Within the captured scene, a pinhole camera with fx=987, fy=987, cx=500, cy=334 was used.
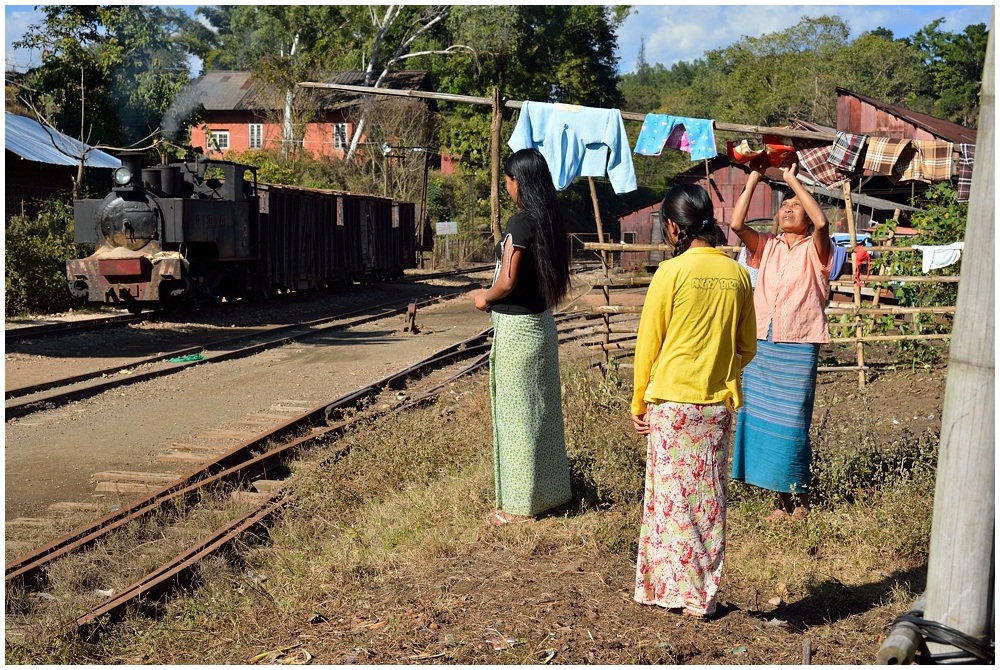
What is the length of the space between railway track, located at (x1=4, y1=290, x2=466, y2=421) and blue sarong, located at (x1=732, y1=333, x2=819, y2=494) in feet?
24.4

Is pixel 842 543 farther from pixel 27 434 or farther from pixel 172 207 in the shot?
pixel 172 207

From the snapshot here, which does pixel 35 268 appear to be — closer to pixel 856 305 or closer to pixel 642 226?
pixel 856 305

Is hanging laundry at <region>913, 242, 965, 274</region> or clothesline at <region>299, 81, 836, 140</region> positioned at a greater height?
clothesline at <region>299, 81, 836, 140</region>

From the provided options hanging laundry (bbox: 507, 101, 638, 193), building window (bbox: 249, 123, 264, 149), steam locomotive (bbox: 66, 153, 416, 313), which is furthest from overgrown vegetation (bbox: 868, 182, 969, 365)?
building window (bbox: 249, 123, 264, 149)

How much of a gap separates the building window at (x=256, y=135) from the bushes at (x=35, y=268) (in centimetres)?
3345

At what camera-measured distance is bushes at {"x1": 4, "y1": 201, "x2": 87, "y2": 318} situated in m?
17.9

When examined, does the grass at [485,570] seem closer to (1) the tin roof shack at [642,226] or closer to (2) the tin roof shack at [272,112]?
(1) the tin roof shack at [642,226]

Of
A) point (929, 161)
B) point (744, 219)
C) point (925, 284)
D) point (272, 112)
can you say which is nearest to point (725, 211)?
point (272, 112)

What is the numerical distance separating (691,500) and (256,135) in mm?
51437

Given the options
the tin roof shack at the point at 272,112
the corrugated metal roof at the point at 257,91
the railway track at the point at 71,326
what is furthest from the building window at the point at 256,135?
the railway track at the point at 71,326

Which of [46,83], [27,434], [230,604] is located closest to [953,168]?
[230,604]

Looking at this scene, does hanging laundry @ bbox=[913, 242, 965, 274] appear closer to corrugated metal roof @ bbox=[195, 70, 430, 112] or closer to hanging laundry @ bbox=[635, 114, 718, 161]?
hanging laundry @ bbox=[635, 114, 718, 161]

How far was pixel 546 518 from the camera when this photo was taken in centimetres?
539

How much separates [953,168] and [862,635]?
18.1ft
